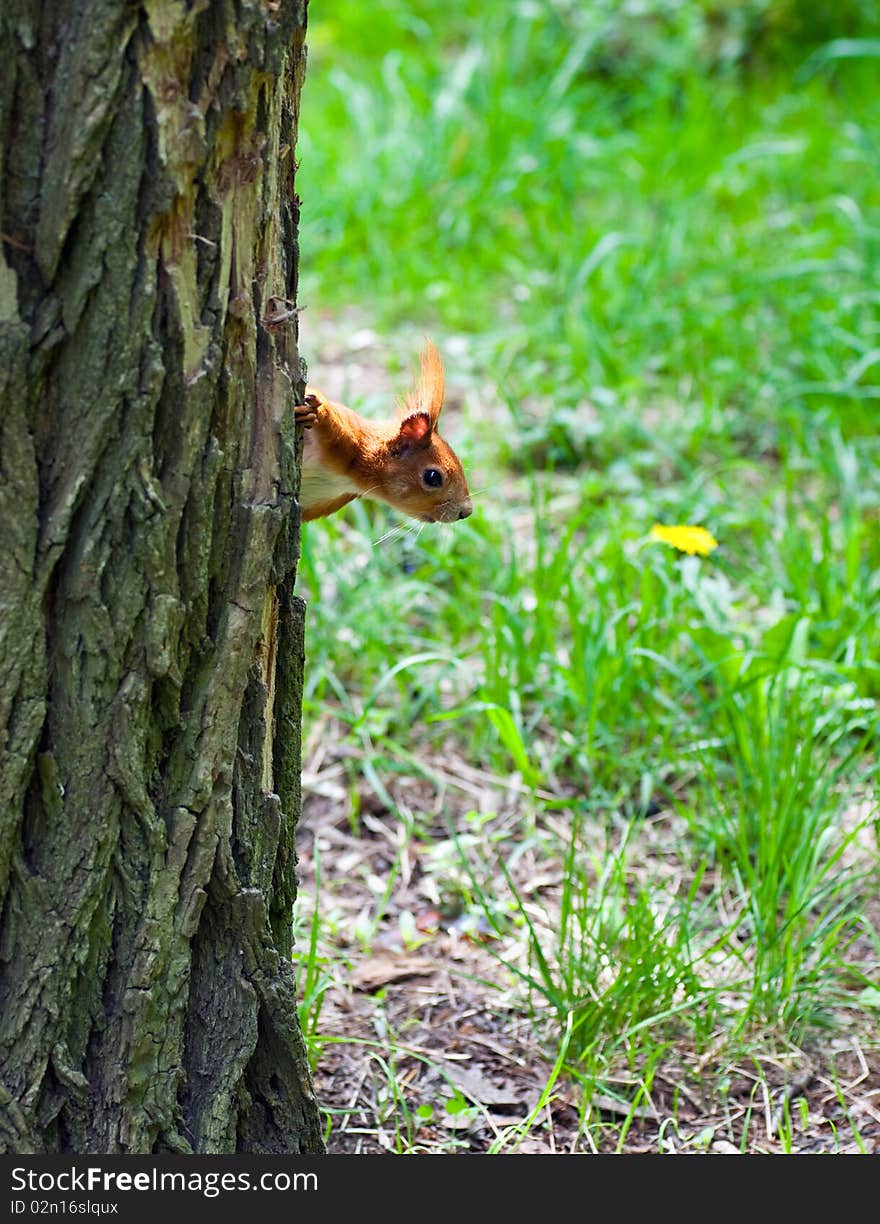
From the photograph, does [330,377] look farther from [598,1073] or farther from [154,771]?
[154,771]

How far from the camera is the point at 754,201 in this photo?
187 inches

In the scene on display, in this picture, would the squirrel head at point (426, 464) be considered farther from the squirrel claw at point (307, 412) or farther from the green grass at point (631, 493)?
the green grass at point (631, 493)

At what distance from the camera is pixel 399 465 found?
80.6 inches

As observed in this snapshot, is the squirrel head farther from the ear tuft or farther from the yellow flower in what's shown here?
the yellow flower

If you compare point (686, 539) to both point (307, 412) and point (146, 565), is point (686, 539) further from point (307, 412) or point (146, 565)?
point (146, 565)

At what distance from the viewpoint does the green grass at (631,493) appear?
223 centimetres

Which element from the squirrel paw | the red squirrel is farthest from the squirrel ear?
the squirrel paw

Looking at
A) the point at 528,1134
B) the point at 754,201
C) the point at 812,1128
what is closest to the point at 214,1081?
the point at 528,1134

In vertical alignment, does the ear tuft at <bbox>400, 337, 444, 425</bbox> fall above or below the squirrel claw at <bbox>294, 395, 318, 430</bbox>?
above

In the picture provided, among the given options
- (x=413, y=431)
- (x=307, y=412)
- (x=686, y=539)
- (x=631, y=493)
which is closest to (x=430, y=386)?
(x=413, y=431)

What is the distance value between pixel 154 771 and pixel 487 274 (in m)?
3.26

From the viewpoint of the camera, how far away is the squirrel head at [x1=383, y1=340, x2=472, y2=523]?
2.02m

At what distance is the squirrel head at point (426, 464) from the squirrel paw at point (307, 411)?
0.31 metres

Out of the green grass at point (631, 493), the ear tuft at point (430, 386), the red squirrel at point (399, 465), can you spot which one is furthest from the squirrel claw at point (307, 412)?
the green grass at point (631, 493)
